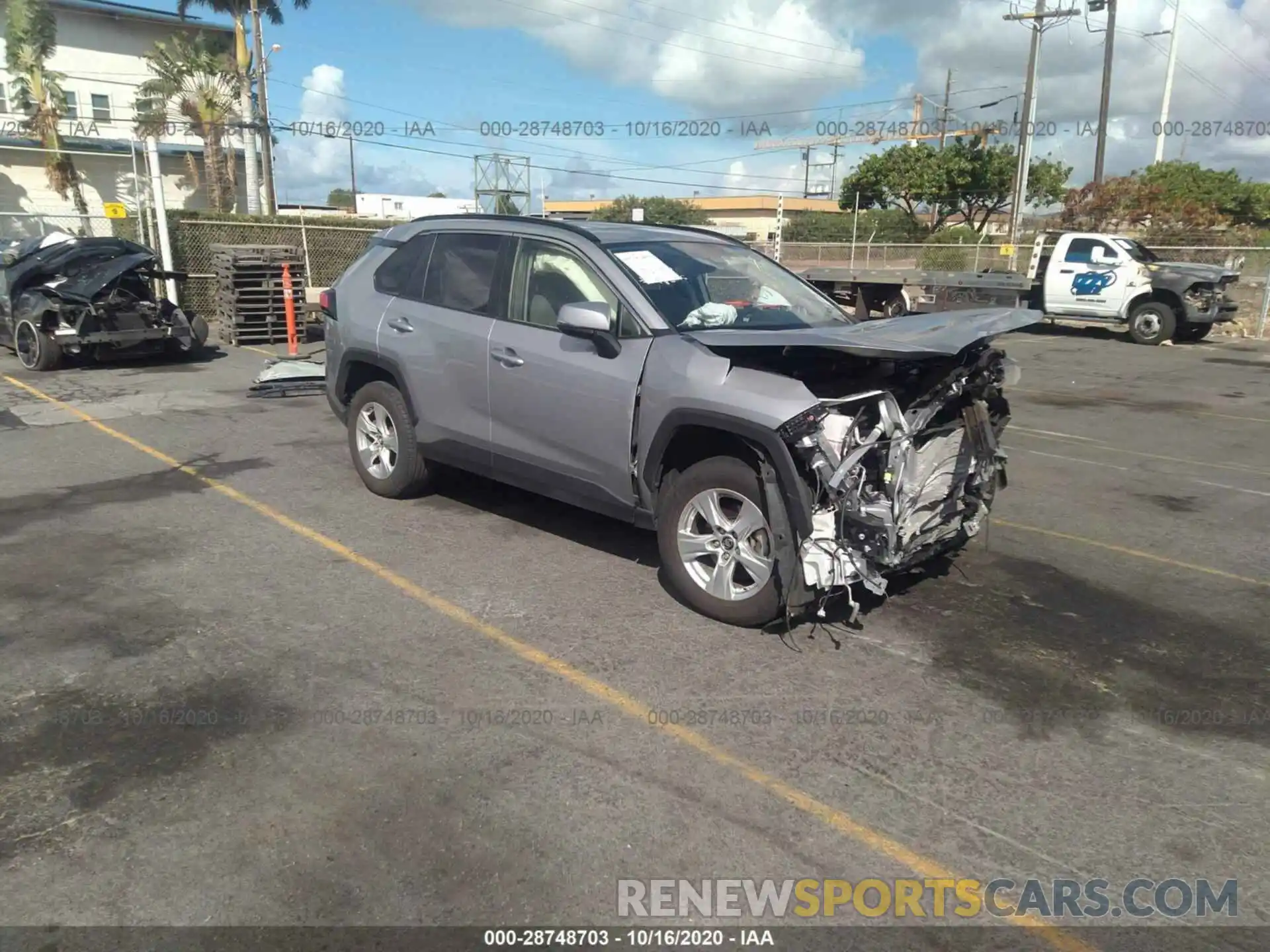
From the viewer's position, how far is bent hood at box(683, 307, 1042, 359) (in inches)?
159

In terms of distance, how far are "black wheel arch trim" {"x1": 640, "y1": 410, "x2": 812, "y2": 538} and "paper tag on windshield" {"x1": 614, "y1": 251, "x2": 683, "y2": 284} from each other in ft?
3.11

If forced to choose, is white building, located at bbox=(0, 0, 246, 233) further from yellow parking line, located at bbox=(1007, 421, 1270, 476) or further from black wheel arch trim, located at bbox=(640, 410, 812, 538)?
black wheel arch trim, located at bbox=(640, 410, 812, 538)

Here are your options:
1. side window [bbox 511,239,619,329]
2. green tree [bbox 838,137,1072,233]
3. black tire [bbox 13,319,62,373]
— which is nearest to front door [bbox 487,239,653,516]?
side window [bbox 511,239,619,329]

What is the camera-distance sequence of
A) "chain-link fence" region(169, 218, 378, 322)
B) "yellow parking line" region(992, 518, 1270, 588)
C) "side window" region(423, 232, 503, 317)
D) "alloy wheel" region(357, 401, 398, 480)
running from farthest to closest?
"chain-link fence" region(169, 218, 378, 322) < "alloy wheel" region(357, 401, 398, 480) < "side window" region(423, 232, 503, 317) < "yellow parking line" region(992, 518, 1270, 588)

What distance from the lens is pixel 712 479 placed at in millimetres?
4508

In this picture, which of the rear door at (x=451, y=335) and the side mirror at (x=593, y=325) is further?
the rear door at (x=451, y=335)

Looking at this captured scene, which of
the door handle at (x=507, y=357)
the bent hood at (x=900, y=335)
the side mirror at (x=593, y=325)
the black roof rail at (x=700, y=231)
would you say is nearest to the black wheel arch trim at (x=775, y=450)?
the bent hood at (x=900, y=335)

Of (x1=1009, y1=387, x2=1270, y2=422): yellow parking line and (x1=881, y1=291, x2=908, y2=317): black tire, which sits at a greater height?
(x1=881, y1=291, x2=908, y2=317): black tire

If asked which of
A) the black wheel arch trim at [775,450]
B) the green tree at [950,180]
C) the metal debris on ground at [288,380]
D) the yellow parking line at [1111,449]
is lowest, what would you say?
the yellow parking line at [1111,449]

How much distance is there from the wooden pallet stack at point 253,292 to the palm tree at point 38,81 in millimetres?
25328

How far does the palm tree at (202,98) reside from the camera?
121 ft

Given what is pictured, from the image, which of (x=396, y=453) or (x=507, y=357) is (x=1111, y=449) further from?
(x=396, y=453)

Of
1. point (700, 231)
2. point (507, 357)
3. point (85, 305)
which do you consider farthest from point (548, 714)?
point (85, 305)

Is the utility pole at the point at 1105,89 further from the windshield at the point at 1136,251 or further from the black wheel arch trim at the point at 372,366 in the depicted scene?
the black wheel arch trim at the point at 372,366
